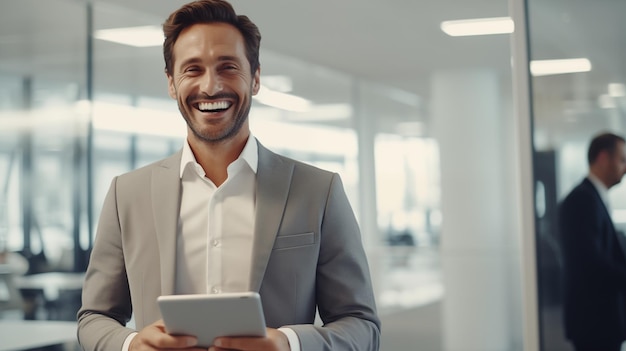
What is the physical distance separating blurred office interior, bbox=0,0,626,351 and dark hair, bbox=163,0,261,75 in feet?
9.29

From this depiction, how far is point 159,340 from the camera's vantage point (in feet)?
4.91

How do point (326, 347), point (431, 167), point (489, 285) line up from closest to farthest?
1. point (326, 347)
2. point (489, 285)
3. point (431, 167)

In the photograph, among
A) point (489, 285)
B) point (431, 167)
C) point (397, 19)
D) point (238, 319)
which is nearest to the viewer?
point (238, 319)

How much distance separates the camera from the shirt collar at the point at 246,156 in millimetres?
1730

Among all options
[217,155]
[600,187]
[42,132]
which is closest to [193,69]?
[217,155]

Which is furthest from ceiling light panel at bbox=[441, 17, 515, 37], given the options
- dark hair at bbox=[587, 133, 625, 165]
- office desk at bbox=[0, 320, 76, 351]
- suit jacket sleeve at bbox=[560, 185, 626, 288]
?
office desk at bbox=[0, 320, 76, 351]

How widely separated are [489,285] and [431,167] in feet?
4.76

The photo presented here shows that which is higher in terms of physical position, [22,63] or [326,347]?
[22,63]

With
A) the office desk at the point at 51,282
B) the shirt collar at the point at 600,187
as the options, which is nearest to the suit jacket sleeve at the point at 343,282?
the shirt collar at the point at 600,187

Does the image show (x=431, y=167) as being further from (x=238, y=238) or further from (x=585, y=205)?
(x=238, y=238)

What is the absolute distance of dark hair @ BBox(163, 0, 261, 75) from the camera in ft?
5.53

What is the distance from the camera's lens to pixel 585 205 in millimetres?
4207

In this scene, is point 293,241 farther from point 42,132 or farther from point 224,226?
point 42,132

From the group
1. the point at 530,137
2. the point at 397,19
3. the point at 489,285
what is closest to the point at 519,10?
the point at 530,137
